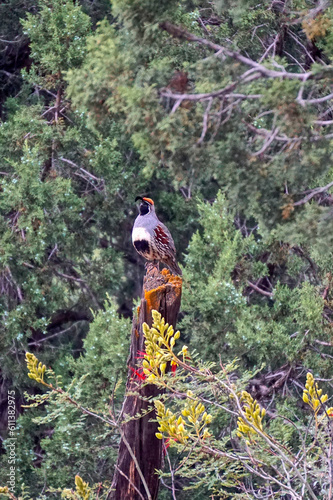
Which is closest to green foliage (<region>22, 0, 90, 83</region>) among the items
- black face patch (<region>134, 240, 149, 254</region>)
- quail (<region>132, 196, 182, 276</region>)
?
quail (<region>132, 196, 182, 276</region>)

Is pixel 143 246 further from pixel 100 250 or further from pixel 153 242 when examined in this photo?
pixel 100 250

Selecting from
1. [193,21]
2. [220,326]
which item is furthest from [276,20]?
[220,326]

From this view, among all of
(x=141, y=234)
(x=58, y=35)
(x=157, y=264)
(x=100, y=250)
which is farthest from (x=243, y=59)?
(x=100, y=250)

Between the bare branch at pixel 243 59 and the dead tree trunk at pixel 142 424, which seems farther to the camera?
the dead tree trunk at pixel 142 424

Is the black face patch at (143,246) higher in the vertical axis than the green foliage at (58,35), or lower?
lower

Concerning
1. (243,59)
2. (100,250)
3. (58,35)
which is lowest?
(100,250)

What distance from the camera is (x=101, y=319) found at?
984 cm

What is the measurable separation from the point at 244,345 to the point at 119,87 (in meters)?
4.77

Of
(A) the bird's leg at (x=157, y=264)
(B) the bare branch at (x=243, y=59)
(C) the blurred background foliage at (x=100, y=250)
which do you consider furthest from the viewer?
(C) the blurred background foliage at (x=100, y=250)

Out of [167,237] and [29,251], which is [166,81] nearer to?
[167,237]

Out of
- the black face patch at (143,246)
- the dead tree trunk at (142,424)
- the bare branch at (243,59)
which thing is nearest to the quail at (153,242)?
the black face patch at (143,246)

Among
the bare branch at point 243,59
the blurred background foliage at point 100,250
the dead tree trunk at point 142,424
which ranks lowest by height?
the blurred background foliage at point 100,250

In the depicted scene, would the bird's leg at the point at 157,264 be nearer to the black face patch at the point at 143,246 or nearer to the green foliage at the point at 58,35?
the black face patch at the point at 143,246

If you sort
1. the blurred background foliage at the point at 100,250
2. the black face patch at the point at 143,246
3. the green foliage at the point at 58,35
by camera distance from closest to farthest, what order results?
the black face patch at the point at 143,246 → the blurred background foliage at the point at 100,250 → the green foliage at the point at 58,35
